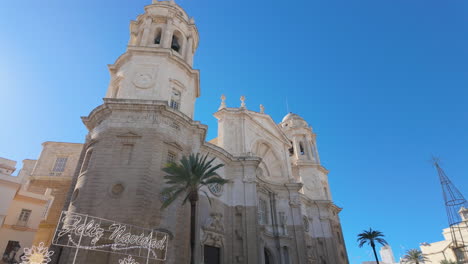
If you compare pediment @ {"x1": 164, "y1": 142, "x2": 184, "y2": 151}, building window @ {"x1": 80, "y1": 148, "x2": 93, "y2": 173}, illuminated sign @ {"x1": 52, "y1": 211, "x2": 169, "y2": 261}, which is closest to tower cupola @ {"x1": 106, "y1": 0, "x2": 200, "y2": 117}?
pediment @ {"x1": 164, "y1": 142, "x2": 184, "y2": 151}

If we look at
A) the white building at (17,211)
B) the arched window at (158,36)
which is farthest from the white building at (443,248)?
the white building at (17,211)

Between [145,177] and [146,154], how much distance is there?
1.90 meters

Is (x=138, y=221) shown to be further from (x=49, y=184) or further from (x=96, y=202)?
(x=49, y=184)

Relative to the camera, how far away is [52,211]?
94.1 ft

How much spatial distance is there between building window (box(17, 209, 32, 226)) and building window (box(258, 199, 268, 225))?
23.8 m

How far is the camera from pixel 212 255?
25.1 metres

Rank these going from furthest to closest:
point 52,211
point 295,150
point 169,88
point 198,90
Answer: point 295,150, point 198,90, point 52,211, point 169,88

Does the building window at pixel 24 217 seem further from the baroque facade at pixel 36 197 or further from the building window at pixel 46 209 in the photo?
the building window at pixel 46 209

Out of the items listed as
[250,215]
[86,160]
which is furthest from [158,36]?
[250,215]

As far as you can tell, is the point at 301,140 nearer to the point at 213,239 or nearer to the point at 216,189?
the point at 216,189

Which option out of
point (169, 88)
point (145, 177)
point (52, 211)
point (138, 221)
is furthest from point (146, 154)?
point (52, 211)

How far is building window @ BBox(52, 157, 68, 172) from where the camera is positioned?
1204 inches

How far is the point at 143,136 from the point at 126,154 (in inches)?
70.9

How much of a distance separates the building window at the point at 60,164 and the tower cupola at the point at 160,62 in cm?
1000
